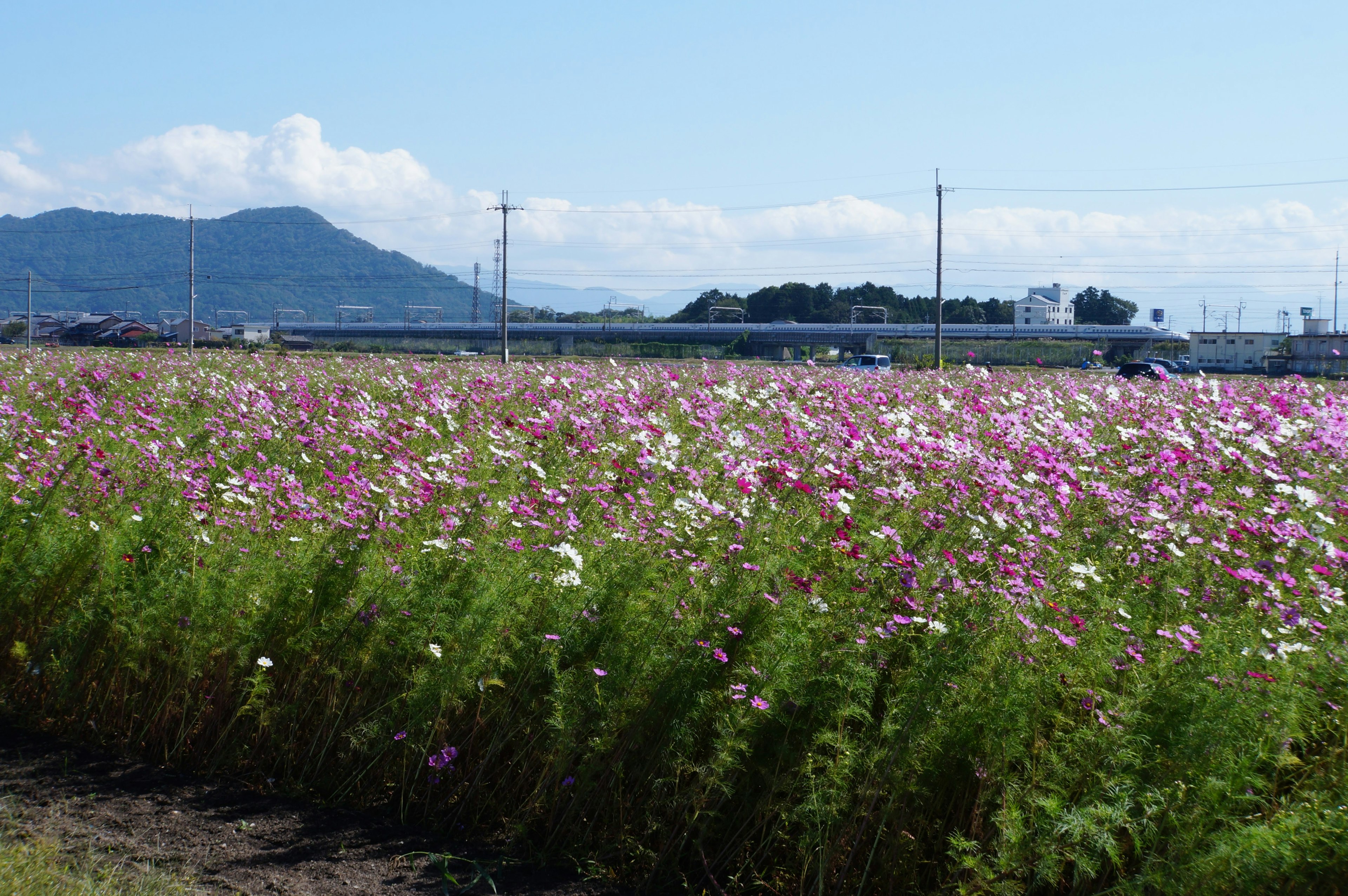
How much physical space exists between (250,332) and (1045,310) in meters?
104

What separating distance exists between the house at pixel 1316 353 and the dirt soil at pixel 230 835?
118ft

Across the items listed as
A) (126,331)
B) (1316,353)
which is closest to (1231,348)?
(1316,353)

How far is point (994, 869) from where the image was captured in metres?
2.98

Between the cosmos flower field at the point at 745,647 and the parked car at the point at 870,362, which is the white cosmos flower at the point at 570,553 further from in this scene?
the parked car at the point at 870,362

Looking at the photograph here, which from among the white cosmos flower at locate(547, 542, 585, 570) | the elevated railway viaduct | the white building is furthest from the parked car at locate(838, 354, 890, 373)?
the white building

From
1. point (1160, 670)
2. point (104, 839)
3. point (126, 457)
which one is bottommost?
point (104, 839)

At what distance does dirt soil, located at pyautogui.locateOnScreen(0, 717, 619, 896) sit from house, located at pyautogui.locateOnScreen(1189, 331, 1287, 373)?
70.7 m

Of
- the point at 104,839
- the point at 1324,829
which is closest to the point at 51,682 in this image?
the point at 104,839

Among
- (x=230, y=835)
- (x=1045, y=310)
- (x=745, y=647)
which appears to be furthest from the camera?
(x=1045, y=310)

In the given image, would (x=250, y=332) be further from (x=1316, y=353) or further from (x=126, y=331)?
(x=1316, y=353)

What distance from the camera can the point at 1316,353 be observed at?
46.7m

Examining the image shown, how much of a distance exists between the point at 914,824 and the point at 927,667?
553 millimetres

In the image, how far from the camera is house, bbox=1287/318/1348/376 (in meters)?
38.5

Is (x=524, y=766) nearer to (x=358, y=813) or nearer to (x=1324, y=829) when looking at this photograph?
(x=358, y=813)
